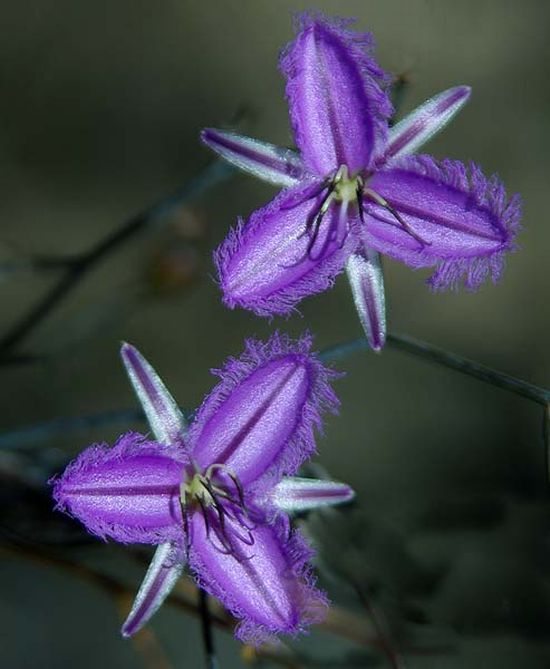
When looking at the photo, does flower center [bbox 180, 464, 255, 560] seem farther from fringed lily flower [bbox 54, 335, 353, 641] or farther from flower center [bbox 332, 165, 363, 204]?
flower center [bbox 332, 165, 363, 204]

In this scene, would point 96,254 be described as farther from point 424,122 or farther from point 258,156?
point 424,122

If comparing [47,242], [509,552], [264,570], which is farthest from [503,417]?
[264,570]

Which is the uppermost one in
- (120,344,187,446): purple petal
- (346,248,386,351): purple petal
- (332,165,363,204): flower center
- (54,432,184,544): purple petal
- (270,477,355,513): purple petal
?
(332,165,363,204): flower center

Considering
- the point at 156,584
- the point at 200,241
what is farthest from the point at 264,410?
the point at 200,241

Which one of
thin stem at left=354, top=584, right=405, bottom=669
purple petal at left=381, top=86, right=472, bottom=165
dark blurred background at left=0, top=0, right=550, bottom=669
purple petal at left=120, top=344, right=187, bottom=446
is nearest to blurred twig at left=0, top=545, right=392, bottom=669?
thin stem at left=354, top=584, right=405, bottom=669

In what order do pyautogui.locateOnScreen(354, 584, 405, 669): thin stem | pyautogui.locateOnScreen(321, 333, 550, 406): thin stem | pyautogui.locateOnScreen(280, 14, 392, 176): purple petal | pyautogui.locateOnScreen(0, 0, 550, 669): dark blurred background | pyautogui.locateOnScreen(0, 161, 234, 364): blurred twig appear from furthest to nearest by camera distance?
pyautogui.locateOnScreen(0, 0, 550, 669): dark blurred background < pyautogui.locateOnScreen(0, 161, 234, 364): blurred twig < pyautogui.locateOnScreen(354, 584, 405, 669): thin stem < pyautogui.locateOnScreen(321, 333, 550, 406): thin stem < pyautogui.locateOnScreen(280, 14, 392, 176): purple petal

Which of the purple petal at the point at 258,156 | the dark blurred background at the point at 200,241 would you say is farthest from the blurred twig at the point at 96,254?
the purple petal at the point at 258,156

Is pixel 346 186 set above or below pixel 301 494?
above
